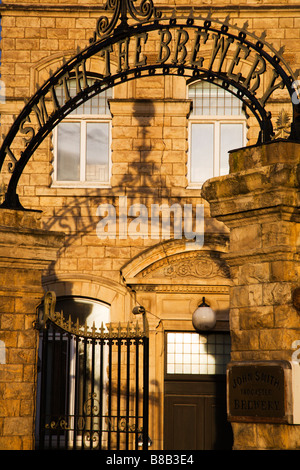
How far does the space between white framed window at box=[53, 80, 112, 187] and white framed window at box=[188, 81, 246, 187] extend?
5.71 feet

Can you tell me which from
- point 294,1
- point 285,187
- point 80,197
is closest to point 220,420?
point 80,197

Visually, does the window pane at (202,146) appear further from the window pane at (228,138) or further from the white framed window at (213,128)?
the window pane at (228,138)

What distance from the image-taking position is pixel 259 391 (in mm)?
7461

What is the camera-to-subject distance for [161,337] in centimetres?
1616

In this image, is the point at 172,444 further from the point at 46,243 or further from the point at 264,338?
the point at 264,338

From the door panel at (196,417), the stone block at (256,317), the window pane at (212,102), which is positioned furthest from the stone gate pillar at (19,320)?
the window pane at (212,102)

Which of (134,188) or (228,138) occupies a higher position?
(228,138)

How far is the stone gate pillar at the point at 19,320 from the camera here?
1006 centimetres

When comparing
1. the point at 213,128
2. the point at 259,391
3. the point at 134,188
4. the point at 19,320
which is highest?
the point at 213,128

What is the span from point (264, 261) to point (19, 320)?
3.78 m

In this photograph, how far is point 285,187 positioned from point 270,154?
46cm

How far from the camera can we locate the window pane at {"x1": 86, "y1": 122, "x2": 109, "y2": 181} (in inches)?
664

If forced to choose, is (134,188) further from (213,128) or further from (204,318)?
(204,318)

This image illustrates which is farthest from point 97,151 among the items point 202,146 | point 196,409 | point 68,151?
point 196,409
